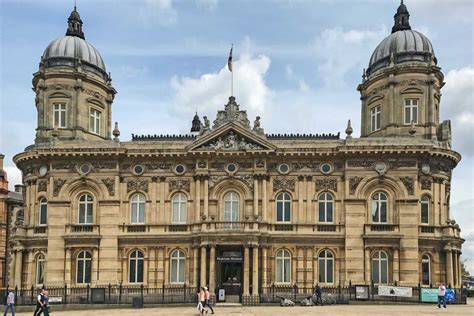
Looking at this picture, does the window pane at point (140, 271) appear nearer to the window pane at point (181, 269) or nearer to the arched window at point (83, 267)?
the window pane at point (181, 269)

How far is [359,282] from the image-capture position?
5075 cm

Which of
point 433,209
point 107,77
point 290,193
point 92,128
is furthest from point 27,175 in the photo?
point 433,209

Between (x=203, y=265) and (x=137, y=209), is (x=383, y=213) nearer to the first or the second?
(x=203, y=265)

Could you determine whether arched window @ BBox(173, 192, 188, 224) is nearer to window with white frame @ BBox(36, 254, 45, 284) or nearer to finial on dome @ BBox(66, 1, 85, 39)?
window with white frame @ BBox(36, 254, 45, 284)

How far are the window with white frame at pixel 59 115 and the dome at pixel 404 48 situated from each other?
26.8 m

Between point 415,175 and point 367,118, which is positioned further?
point 367,118

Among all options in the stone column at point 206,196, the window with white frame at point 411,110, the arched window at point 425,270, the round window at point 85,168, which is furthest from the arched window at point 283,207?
the round window at point 85,168

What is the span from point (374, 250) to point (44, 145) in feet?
90.6

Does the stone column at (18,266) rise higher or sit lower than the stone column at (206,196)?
lower

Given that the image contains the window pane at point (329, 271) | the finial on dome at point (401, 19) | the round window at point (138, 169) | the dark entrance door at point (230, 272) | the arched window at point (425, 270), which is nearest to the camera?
the arched window at point (425, 270)

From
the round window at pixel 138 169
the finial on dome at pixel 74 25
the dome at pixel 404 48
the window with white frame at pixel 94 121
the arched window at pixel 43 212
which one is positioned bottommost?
the arched window at pixel 43 212

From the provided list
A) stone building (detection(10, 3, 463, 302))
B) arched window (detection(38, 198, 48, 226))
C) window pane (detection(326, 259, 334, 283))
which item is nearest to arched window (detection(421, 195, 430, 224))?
stone building (detection(10, 3, 463, 302))

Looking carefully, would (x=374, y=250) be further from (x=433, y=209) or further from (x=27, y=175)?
(x=27, y=175)

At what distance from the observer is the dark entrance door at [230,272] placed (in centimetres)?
5156
